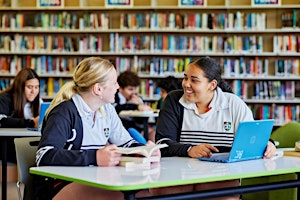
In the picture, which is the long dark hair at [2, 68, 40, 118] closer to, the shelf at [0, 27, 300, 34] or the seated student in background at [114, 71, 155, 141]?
the seated student in background at [114, 71, 155, 141]

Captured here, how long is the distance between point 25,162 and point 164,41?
5.68 metres

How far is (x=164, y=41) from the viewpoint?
355 inches

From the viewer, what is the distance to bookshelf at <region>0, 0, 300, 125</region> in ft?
28.9

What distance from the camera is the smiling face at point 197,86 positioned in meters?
3.74

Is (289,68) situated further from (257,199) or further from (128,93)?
(257,199)

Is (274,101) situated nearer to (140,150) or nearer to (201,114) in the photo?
(201,114)

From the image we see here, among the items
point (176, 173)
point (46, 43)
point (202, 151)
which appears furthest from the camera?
point (46, 43)

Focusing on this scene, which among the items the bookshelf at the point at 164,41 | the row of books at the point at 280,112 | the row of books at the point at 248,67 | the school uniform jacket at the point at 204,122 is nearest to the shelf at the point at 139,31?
the bookshelf at the point at 164,41

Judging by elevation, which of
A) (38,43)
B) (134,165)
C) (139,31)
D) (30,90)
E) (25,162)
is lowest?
(25,162)

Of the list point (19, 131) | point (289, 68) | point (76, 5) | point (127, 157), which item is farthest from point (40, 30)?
point (127, 157)

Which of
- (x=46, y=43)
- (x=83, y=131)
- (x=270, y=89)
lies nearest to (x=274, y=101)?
(x=270, y=89)

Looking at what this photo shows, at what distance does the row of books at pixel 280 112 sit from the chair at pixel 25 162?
226 inches

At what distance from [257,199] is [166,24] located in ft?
17.1

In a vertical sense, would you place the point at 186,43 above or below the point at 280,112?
above
